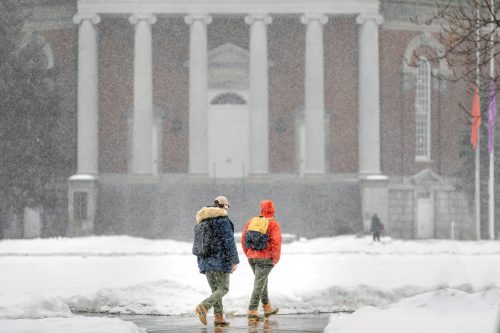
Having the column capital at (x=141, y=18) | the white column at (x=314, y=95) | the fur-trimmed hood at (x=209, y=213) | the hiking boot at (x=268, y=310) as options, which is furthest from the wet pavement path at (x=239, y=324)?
the column capital at (x=141, y=18)

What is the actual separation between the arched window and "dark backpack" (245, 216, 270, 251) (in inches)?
1432

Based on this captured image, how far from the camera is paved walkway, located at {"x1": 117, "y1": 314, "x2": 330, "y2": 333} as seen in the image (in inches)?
623

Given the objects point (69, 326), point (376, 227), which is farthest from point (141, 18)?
point (69, 326)

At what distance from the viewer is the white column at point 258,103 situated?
49.7 m

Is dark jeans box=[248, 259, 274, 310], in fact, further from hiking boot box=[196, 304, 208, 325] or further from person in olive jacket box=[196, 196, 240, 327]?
hiking boot box=[196, 304, 208, 325]

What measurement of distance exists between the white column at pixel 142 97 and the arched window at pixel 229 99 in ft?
12.6

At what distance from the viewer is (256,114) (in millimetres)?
49812

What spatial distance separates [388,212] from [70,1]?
1700cm

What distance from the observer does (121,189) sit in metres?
50.3

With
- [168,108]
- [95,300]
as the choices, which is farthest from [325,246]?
[95,300]

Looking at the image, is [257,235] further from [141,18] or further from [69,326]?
[141,18]

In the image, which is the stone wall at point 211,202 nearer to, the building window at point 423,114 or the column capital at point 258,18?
the building window at point 423,114

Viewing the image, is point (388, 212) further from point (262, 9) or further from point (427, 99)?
point (262, 9)

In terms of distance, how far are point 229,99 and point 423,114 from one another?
30.3ft
